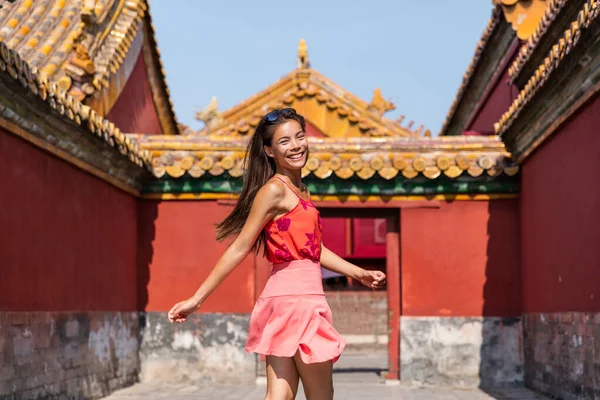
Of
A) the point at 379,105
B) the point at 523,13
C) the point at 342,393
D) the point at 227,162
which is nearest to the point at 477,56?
the point at 523,13

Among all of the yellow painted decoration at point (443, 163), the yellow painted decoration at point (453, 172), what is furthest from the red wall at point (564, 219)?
the yellow painted decoration at point (443, 163)

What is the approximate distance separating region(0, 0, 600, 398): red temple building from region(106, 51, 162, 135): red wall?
0.23 feet

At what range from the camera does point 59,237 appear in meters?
7.74

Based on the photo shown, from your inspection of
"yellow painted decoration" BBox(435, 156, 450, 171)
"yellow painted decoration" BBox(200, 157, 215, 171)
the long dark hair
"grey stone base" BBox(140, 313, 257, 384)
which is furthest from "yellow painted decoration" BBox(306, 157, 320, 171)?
the long dark hair

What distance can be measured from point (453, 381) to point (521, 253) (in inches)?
62.8

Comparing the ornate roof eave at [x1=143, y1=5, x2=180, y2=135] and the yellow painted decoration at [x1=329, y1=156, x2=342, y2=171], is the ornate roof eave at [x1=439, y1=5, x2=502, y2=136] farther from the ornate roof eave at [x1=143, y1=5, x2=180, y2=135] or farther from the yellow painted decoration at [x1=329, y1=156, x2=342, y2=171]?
the ornate roof eave at [x1=143, y1=5, x2=180, y2=135]

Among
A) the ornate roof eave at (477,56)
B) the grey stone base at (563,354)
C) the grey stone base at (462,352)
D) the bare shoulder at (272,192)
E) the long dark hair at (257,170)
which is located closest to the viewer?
the bare shoulder at (272,192)

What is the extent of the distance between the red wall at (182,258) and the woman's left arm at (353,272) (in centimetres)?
620

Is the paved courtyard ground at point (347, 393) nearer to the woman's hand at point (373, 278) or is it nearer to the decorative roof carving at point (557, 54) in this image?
the decorative roof carving at point (557, 54)

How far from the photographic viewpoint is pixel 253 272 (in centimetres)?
1047

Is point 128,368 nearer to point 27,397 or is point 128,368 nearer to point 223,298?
point 223,298

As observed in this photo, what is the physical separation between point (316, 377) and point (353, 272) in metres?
0.56

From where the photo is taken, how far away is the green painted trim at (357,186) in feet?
33.8

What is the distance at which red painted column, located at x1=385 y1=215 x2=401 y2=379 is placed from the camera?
34.0ft
